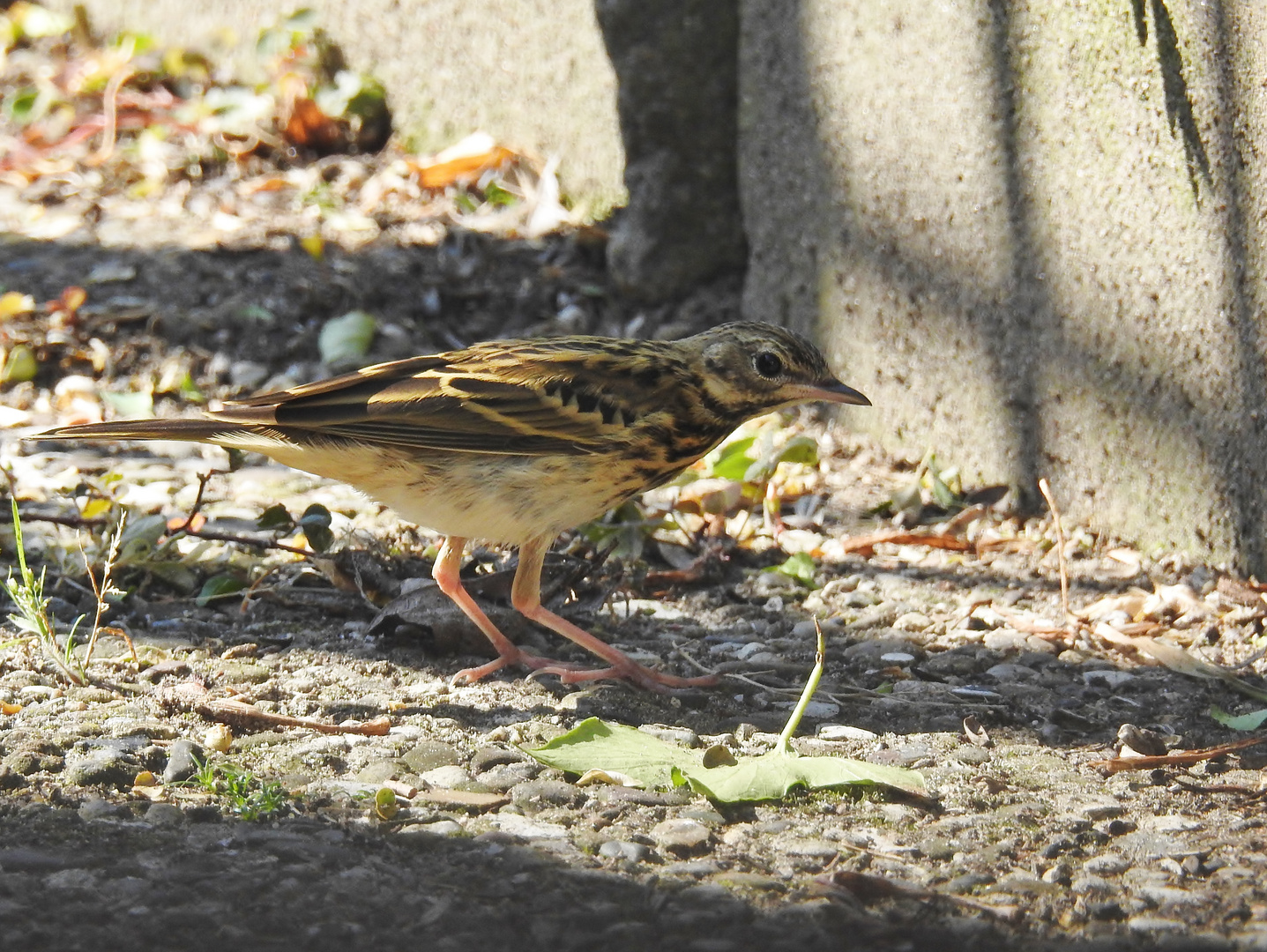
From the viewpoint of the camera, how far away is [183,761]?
12.6 feet

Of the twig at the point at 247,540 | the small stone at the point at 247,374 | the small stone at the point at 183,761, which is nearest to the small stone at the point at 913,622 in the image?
the twig at the point at 247,540

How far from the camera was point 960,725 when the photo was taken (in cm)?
444

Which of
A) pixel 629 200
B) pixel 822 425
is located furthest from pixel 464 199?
pixel 822 425

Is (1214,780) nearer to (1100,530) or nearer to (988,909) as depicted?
(988,909)

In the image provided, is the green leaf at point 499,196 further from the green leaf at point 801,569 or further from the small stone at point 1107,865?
the small stone at point 1107,865

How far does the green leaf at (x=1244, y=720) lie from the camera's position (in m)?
4.36

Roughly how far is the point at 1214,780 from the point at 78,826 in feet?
9.65

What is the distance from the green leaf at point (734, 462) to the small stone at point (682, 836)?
2973mm

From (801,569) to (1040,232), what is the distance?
1.61m

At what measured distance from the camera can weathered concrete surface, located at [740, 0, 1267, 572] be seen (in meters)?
5.02

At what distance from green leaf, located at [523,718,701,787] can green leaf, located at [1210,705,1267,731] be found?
1.64 m

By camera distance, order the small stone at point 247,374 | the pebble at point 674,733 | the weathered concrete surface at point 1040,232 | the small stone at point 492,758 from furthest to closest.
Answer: the small stone at point 247,374 → the weathered concrete surface at point 1040,232 → the pebble at point 674,733 → the small stone at point 492,758

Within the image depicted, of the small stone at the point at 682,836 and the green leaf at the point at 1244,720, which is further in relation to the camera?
the green leaf at the point at 1244,720

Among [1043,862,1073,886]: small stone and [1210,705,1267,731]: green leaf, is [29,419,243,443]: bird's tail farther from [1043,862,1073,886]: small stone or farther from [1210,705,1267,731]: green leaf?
[1210,705,1267,731]: green leaf
